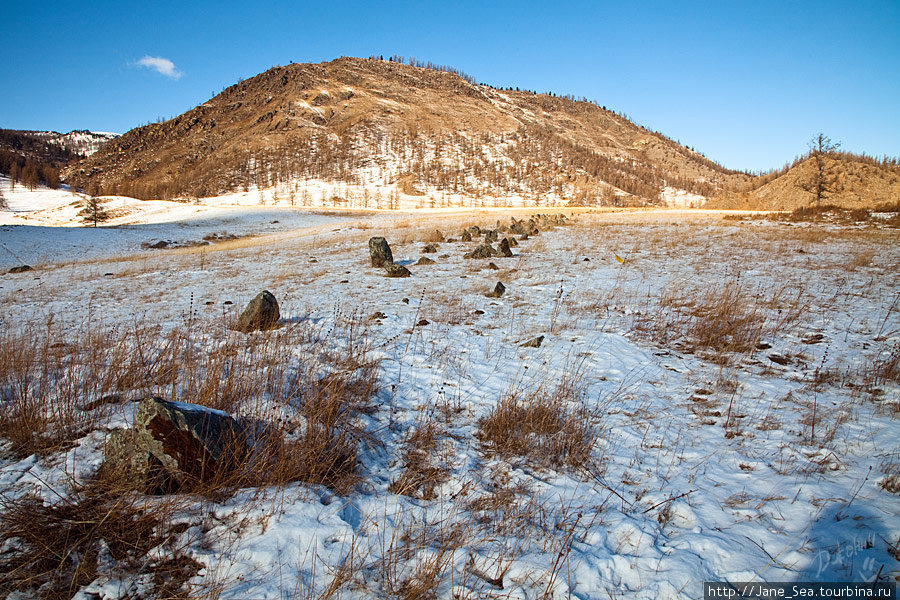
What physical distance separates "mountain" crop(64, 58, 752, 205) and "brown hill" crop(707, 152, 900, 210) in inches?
1256

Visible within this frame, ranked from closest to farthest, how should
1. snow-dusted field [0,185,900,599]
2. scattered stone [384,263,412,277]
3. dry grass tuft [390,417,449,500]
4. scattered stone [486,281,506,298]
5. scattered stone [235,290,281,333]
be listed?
1. snow-dusted field [0,185,900,599]
2. dry grass tuft [390,417,449,500]
3. scattered stone [235,290,281,333]
4. scattered stone [486,281,506,298]
5. scattered stone [384,263,412,277]

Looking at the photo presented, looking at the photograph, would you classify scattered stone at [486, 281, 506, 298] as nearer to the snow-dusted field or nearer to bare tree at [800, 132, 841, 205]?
the snow-dusted field

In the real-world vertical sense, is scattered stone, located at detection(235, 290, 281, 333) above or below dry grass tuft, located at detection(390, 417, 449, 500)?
above

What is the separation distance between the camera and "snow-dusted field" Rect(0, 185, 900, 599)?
2.17 metres

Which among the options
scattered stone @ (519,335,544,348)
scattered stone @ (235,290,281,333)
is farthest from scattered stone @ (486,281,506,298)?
scattered stone @ (235,290,281,333)

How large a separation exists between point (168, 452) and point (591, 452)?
3330 millimetres

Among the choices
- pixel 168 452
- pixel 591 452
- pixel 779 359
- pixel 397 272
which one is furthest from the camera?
pixel 397 272

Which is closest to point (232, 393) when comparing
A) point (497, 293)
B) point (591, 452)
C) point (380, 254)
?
point (591, 452)

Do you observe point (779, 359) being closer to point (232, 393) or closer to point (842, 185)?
point (232, 393)

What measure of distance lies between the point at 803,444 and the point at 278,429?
456 cm

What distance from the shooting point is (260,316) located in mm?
6535

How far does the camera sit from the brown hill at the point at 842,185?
26562 mm

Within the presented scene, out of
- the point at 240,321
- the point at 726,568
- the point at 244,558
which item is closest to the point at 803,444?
the point at 726,568

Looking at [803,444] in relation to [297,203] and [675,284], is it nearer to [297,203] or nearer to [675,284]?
[675,284]
